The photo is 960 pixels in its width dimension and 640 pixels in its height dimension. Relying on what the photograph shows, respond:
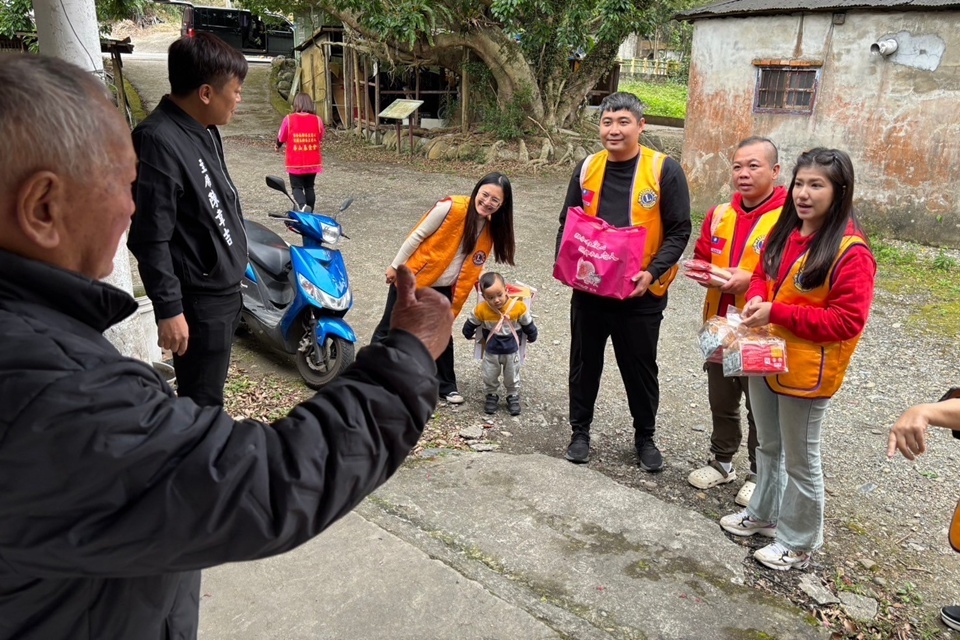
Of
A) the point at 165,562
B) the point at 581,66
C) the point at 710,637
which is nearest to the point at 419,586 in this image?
the point at 710,637

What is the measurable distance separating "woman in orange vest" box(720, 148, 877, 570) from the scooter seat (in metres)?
3.38

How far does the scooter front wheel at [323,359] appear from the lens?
183 inches

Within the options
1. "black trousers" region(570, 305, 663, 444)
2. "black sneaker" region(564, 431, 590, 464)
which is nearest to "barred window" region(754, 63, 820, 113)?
"black trousers" region(570, 305, 663, 444)

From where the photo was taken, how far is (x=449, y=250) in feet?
14.5

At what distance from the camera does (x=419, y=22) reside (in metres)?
13.0

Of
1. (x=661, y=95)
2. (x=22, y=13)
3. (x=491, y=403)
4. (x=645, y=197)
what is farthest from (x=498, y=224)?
(x=661, y=95)

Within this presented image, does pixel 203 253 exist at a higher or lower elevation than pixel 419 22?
lower

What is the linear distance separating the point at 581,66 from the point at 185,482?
Result: 52.4 feet

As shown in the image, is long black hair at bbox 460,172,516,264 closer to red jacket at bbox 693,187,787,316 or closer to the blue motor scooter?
the blue motor scooter

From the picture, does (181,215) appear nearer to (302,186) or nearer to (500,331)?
(500,331)

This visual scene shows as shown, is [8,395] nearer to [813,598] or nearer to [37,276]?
[37,276]

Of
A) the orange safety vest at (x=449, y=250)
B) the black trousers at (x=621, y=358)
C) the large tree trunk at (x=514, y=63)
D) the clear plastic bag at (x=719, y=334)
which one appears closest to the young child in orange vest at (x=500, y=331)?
the orange safety vest at (x=449, y=250)

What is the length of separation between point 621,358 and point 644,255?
592 millimetres

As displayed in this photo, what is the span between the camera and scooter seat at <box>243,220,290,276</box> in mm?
5348
